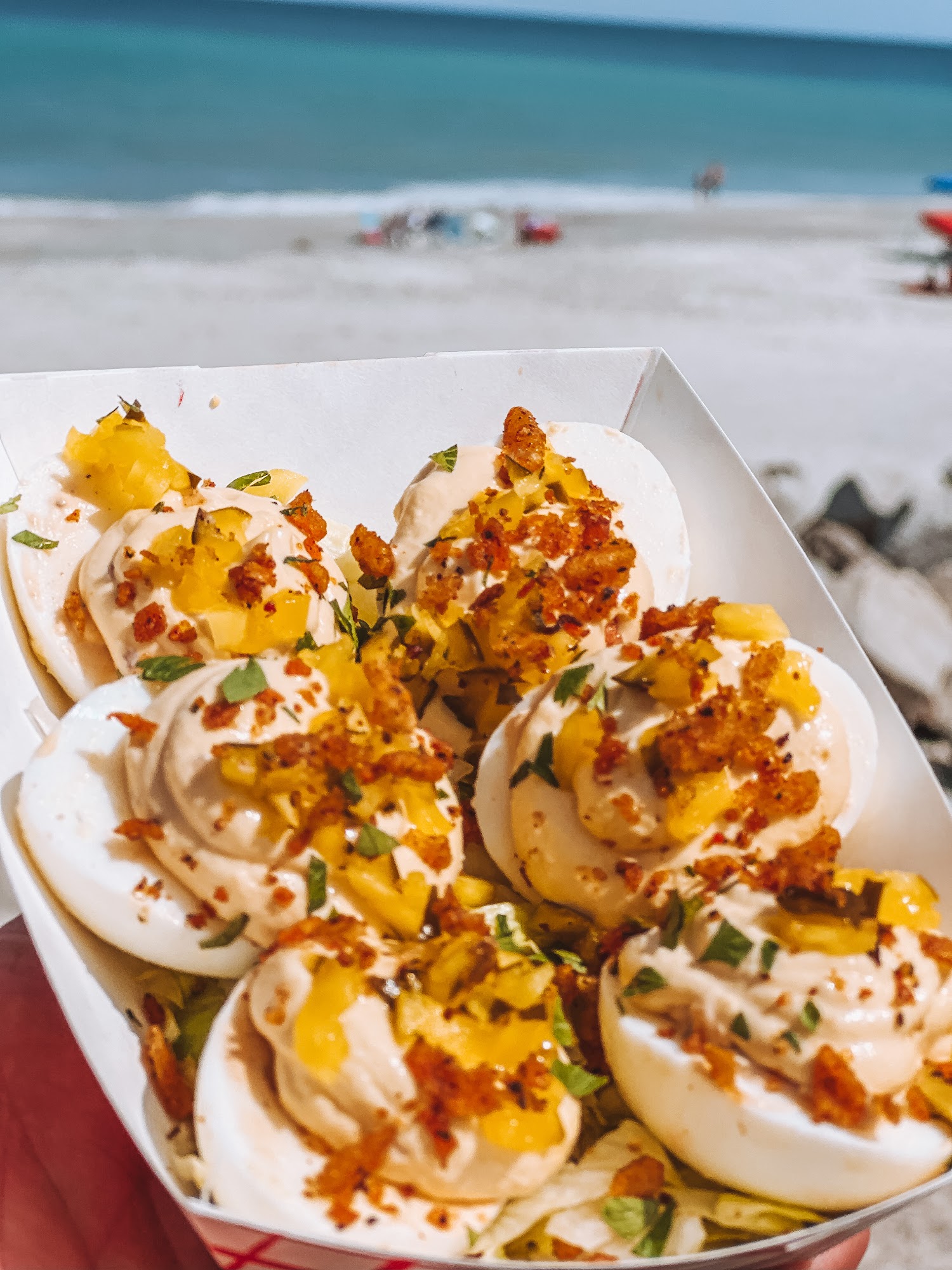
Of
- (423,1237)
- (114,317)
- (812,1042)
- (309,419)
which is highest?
(309,419)

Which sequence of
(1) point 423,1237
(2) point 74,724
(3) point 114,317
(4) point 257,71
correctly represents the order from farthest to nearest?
(4) point 257,71 → (3) point 114,317 → (2) point 74,724 → (1) point 423,1237

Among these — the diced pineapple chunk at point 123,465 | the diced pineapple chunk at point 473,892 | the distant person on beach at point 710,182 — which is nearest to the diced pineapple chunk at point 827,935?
the diced pineapple chunk at point 473,892

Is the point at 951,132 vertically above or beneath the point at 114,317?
above

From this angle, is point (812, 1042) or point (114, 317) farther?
point (114, 317)

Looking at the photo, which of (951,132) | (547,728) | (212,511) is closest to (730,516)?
(547,728)

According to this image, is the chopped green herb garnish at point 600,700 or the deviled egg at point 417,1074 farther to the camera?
the chopped green herb garnish at point 600,700

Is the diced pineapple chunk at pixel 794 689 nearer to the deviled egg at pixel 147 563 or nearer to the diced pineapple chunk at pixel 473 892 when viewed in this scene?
the diced pineapple chunk at pixel 473 892

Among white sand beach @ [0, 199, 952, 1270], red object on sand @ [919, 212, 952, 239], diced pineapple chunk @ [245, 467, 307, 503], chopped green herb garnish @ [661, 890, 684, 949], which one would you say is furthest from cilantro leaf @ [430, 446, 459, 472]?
red object on sand @ [919, 212, 952, 239]

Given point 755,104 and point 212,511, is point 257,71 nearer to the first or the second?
point 755,104
